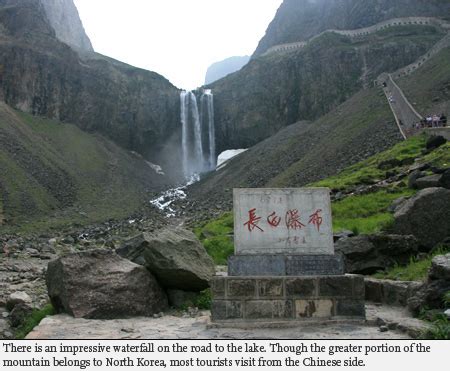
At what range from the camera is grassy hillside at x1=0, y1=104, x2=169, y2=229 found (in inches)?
1770

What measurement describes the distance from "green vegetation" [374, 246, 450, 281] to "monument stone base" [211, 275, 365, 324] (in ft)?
6.63

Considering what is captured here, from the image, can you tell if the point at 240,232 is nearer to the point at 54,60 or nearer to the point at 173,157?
the point at 173,157

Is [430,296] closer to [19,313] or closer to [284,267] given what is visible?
[284,267]

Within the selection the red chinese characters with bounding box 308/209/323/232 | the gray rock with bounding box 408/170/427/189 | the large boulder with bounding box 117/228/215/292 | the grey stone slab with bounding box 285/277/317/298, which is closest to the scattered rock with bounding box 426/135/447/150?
the gray rock with bounding box 408/170/427/189

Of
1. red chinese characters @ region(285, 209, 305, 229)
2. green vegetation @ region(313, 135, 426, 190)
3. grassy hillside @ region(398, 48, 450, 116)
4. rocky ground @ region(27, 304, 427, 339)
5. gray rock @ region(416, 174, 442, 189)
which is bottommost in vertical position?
rocky ground @ region(27, 304, 427, 339)

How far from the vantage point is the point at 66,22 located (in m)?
128

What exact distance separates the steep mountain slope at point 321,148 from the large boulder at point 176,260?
1155 inches

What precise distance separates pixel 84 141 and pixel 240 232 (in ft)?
216

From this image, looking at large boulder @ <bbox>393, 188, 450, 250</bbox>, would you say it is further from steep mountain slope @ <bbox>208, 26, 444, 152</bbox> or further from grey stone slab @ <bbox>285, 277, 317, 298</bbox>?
steep mountain slope @ <bbox>208, 26, 444, 152</bbox>

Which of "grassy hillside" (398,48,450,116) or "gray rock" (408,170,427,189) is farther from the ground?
"grassy hillside" (398,48,450,116)

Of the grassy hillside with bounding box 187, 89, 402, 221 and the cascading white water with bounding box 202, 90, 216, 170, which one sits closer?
the grassy hillside with bounding box 187, 89, 402, 221

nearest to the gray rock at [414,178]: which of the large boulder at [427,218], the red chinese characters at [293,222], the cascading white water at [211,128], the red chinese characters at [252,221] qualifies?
the large boulder at [427,218]

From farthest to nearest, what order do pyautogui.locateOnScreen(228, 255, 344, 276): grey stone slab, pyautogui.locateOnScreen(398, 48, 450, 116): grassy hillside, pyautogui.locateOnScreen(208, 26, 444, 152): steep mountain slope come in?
pyautogui.locateOnScreen(208, 26, 444, 152): steep mountain slope → pyautogui.locateOnScreen(398, 48, 450, 116): grassy hillside → pyautogui.locateOnScreen(228, 255, 344, 276): grey stone slab

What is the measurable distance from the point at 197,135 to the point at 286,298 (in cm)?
7021
